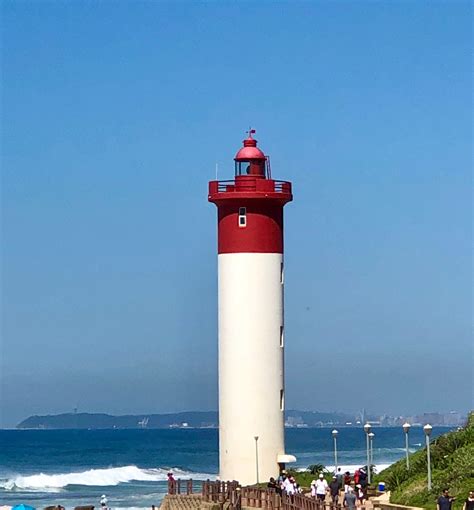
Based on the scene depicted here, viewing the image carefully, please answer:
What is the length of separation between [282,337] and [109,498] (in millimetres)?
30373

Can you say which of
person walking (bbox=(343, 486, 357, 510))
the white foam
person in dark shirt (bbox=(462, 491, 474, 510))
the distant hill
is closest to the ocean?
the white foam

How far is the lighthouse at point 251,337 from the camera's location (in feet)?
121

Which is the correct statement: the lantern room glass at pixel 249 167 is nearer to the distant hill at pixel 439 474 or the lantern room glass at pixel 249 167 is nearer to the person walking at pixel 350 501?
the distant hill at pixel 439 474

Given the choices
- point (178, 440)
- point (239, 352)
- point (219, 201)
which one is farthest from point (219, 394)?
point (178, 440)

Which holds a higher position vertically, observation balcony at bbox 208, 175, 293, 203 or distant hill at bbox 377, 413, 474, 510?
observation balcony at bbox 208, 175, 293, 203

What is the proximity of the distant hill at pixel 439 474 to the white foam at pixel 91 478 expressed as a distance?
41188mm

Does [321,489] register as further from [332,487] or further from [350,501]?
[350,501]

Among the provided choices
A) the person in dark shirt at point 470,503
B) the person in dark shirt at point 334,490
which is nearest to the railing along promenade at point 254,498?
the person in dark shirt at point 334,490

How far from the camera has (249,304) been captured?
121 ft

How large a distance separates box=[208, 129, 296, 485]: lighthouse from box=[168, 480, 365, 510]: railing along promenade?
1.41 metres

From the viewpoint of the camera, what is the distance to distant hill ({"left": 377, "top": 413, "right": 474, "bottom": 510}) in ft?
96.7

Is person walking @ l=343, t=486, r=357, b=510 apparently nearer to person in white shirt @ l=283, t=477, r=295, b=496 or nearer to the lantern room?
person in white shirt @ l=283, t=477, r=295, b=496

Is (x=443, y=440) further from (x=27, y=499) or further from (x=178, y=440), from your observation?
(x=178, y=440)

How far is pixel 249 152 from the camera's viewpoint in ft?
126
